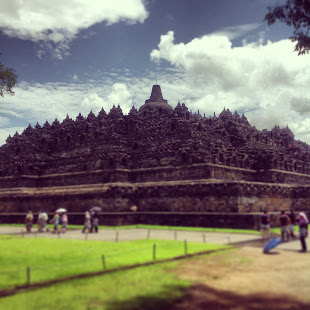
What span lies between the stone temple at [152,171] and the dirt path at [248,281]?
11037mm

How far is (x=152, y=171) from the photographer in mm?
35062

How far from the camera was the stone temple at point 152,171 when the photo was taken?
28969mm

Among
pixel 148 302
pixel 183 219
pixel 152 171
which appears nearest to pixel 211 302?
pixel 148 302

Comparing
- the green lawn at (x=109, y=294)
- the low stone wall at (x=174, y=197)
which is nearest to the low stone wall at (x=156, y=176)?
the low stone wall at (x=174, y=197)

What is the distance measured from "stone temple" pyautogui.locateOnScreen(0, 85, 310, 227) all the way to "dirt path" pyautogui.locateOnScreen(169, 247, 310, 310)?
1104 centimetres

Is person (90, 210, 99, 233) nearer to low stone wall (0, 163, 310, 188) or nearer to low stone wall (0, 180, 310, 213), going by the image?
low stone wall (0, 180, 310, 213)

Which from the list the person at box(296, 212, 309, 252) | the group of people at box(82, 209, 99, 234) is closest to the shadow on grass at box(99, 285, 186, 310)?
the person at box(296, 212, 309, 252)

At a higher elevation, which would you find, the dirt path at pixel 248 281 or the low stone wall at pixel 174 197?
the low stone wall at pixel 174 197

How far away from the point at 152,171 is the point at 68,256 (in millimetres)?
20270

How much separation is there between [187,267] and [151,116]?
29807 mm

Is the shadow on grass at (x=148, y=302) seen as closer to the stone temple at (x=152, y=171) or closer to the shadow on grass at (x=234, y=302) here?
the shadow on grass at (x=234, y=302)

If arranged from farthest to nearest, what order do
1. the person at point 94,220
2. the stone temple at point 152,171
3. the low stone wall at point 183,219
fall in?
1. the stone temple at point 152,171
2. the person at point 94,220
3. the low stone wall at point 183,219

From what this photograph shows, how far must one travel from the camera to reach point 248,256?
1500 centimetres

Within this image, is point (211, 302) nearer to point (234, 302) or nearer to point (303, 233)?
point (234, 302)
